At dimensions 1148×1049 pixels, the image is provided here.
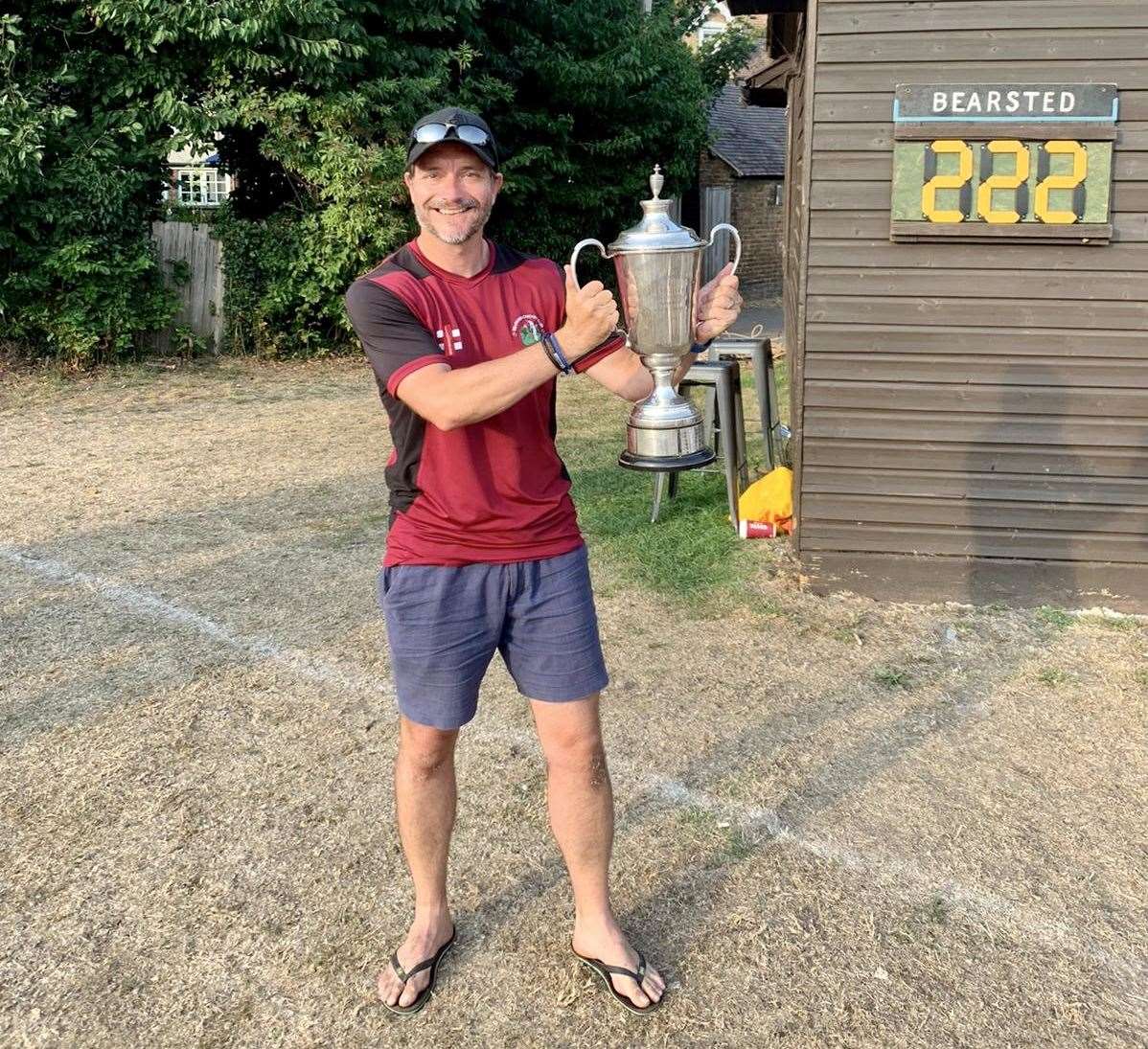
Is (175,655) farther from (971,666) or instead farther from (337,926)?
(971,666)

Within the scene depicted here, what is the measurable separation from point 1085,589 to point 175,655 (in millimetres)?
4294

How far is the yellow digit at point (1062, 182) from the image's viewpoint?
5.07 meters

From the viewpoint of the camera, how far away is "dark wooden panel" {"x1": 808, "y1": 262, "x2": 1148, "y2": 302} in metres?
5.23

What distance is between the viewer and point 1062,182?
16.8ft

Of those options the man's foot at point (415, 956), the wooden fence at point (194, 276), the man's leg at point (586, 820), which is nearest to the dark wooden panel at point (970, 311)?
the man's leg at point (586, 820)

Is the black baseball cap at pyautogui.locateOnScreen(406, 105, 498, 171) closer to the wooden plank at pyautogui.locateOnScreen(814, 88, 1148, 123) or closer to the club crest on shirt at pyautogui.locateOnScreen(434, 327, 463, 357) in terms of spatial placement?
the club crest on shirt at pyautogui.locateOnScreen(434, 327, 463, 357)

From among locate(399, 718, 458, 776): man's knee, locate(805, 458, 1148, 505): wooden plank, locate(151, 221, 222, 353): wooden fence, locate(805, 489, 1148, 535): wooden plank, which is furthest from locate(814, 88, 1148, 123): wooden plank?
locate(151, 221, 222, 353): wooden fence

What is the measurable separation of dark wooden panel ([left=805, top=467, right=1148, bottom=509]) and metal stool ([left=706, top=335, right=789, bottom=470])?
152 cm

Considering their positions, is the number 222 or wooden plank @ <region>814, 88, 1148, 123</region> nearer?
the number 222

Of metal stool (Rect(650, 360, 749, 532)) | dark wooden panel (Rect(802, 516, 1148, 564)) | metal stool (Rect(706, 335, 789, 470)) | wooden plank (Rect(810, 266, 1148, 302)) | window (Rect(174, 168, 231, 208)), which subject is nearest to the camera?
wooden plank (Rect(810, 266, 1148, 302))

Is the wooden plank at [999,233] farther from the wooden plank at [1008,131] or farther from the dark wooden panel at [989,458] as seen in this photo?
the dark wooden panel at [989,458]

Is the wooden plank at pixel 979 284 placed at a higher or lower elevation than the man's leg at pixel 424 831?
higher

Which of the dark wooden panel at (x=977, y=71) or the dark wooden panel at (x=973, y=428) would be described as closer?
the dark wooden panel at (x=977, y=71)

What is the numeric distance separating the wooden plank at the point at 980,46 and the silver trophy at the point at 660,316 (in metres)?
2.91
